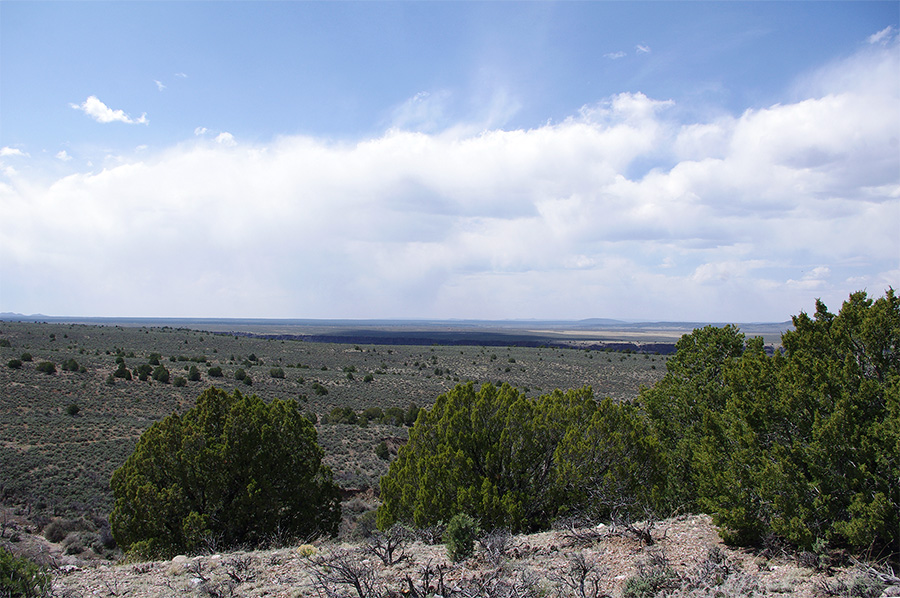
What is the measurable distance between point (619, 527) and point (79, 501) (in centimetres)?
2298

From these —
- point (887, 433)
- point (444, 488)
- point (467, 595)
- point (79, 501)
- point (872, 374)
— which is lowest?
point (79, 501)

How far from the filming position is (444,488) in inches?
467

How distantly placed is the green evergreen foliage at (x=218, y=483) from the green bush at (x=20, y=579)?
5417 mm

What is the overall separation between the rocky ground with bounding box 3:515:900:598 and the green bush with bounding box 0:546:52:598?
0.59 metres

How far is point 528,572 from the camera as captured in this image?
23.2ft

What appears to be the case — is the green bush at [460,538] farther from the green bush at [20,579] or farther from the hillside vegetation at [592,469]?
the green bush at [20,579]

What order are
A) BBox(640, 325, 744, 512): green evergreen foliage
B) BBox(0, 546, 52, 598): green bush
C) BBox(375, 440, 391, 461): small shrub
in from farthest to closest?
BBox(375, 440, 391, 461): small shrub → BBox(640, 325, 744, 512): green evergreen foliage → BBox(0, 546, 52, 598): green bush

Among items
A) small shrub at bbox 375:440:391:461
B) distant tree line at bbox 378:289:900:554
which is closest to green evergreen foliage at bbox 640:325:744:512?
distant tree line at bbox 378:289:900:554

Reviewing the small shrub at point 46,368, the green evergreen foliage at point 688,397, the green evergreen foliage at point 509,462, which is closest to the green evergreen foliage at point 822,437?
the green evergreen foliage at point 509,462

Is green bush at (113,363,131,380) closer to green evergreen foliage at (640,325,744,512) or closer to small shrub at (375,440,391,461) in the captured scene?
small shrub at (375,440,391,461)

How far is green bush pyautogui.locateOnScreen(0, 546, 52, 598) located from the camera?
6.02 m

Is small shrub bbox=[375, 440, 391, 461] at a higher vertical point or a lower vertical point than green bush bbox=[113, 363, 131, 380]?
lower

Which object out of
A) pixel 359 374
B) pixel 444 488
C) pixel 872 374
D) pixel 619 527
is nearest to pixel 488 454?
pixel 444 488

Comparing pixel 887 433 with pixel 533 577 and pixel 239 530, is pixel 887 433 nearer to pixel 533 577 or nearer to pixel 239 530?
pixel 533 577
